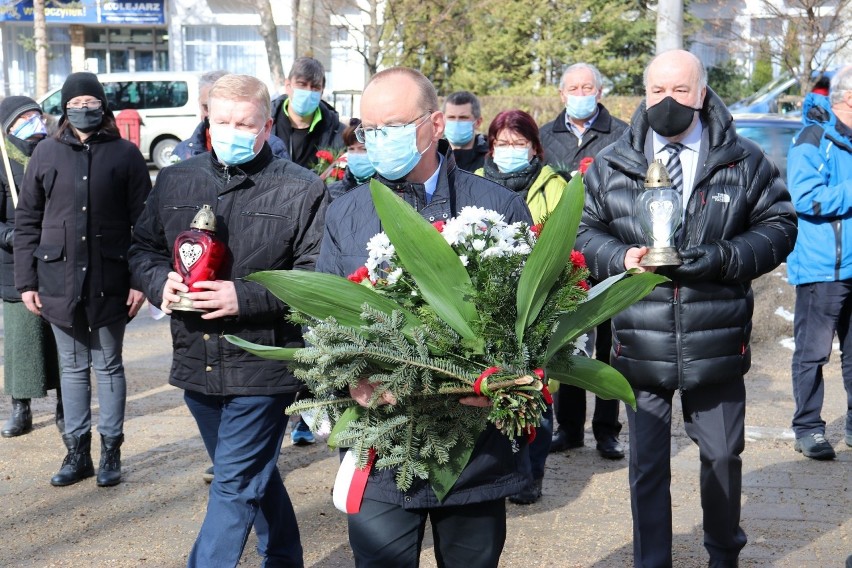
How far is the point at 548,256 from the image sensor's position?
9.07 ft

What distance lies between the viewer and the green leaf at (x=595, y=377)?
2.95 m

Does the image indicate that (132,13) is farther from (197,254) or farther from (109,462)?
(197,254)

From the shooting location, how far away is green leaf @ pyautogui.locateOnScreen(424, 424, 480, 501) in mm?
2992

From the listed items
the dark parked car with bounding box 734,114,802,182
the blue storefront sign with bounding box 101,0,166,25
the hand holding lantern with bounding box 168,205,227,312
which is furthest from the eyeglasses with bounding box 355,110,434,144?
the blue storefront sign with bounding box 101,0,166,25

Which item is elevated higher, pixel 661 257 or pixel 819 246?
pixel 661 257

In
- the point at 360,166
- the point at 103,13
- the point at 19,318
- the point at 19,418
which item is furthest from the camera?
the point at 103,13

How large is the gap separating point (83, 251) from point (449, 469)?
11.4 feet

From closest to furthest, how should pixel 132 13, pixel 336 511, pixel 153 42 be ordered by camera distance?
1. pixel 336 511
2. pixel 132 13
3. pixel 153 42

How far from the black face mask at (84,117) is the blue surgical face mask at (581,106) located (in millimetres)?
2929

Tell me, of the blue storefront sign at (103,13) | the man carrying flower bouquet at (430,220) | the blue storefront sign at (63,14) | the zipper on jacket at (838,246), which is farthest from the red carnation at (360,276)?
the blue storefront sign at (103,13)

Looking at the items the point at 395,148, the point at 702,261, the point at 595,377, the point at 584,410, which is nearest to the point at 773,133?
the point at 584,410

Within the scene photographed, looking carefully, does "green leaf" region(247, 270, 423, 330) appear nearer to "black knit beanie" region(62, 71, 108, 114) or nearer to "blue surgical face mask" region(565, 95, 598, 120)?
"black knit beanie" region(62, 71, 108, 114)

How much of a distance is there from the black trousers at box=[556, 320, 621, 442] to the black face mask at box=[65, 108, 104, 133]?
3.08m

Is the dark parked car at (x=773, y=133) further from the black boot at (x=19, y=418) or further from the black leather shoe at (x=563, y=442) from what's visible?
the black boot at (x=19, y=418)
